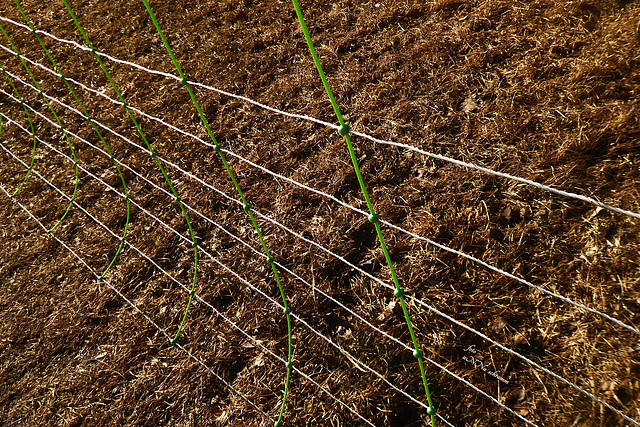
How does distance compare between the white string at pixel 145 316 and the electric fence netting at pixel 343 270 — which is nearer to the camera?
the electric fence netting at pixel 343 270

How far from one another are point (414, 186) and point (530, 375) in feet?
2.58

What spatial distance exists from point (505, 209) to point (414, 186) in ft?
1.13

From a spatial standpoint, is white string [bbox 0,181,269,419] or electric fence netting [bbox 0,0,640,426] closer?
electric fence netting [bbox 0,0,640,426]

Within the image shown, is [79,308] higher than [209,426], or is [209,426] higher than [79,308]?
[79,308]

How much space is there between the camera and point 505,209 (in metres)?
1.67

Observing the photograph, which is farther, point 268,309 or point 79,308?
point 79,308

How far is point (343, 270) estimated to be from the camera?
174cm

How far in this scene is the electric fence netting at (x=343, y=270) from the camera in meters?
1.31

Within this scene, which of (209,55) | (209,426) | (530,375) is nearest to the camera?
(530,375)

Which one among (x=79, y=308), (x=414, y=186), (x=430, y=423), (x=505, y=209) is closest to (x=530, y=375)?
(x=430, y=423)

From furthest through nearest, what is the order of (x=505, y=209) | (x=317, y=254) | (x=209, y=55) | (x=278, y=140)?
(x=209, y=55) < (x=278, y=140) < (x=317, y=254) < (x=505, y=209)

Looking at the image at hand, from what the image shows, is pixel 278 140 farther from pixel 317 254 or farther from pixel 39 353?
pixel 39 353

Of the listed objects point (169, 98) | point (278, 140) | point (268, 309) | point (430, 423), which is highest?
point (169, 98)

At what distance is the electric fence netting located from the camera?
1.31m
